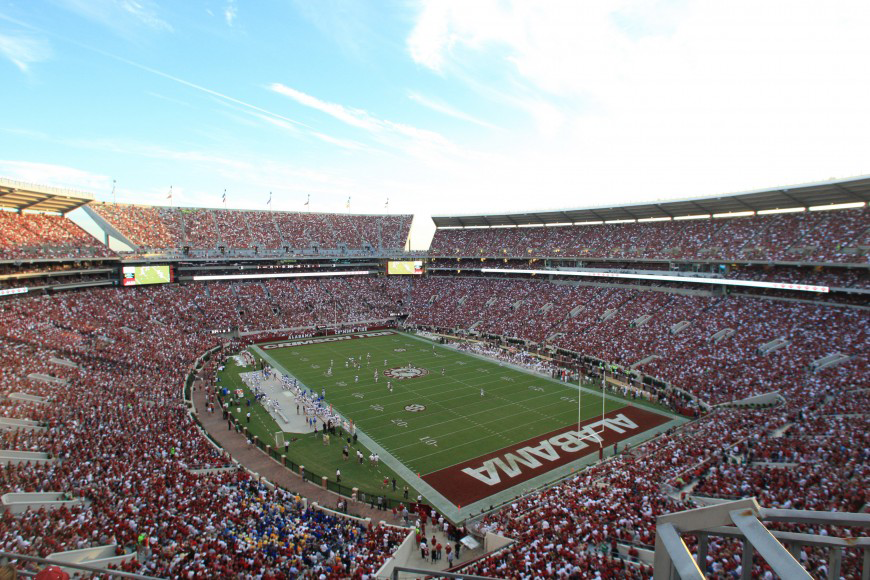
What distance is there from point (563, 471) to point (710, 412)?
10.4m

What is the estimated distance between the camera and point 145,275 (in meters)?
51.0

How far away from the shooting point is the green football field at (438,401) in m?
24.1

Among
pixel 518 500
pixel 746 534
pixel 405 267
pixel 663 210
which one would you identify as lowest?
pixel 518 500

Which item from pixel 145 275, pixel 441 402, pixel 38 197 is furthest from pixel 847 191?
pixel 145 275

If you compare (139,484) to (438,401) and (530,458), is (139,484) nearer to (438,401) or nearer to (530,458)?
(530,458)

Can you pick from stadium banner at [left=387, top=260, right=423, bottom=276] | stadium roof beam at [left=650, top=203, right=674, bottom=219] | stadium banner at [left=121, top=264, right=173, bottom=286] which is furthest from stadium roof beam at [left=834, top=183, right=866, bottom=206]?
stadium banner at [left=121, top=264, right=173, bottom=286]

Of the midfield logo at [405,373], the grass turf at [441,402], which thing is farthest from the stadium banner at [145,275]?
the midfield logo at [405,373]

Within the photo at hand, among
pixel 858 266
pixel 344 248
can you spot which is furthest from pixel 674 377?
pixel 344 248

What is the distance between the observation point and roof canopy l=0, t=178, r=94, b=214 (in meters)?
35.0

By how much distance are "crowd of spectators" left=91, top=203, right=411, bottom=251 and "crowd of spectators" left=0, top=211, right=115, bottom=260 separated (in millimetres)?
5967

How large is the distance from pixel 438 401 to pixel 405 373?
6985 millimetres

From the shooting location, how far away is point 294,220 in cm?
7025

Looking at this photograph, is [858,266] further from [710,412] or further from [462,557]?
[462,557]

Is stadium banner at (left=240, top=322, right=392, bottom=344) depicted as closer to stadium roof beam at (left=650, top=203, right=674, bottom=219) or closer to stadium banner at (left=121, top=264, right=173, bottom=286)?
stadium banner at (left=121, top=264, right=173, bottom=286)
